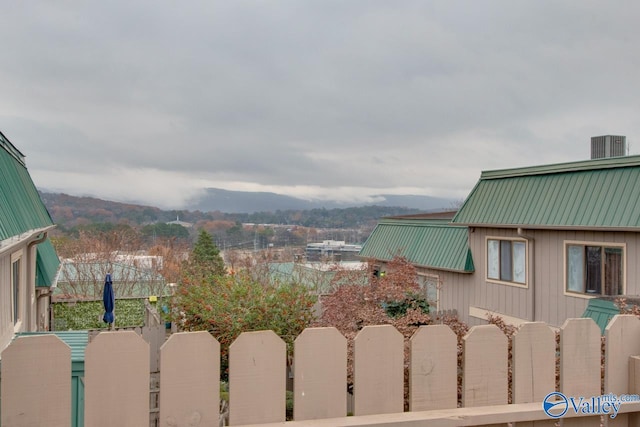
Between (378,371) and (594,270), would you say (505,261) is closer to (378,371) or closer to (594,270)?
(594,270)

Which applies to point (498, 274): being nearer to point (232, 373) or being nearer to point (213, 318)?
point (213, 318)

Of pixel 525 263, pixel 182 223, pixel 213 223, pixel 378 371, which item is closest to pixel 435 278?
pixel 525 263

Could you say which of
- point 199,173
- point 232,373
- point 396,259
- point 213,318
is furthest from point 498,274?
point 199,173

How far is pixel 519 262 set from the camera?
12.7 meters

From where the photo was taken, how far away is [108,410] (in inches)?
76.5

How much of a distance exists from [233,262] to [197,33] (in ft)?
41.3

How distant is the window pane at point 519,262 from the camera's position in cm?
1255

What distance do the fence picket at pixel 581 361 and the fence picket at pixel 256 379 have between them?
1.40m

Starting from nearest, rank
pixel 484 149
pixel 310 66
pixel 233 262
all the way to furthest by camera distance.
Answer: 1. pixel 310 66
2. pixel 233 262
3. pixel 484 149

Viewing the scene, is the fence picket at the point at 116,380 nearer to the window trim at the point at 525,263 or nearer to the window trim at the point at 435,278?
the window trim at the point at 525,263

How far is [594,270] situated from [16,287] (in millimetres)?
11147

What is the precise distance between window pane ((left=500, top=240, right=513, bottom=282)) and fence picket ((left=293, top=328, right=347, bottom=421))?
38.9ft

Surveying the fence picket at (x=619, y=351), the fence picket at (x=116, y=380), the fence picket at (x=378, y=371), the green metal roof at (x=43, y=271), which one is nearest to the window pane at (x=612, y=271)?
the fence picket at (x=619, y=351)

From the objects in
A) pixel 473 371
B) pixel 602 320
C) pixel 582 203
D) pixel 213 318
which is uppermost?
pixel 582 203
